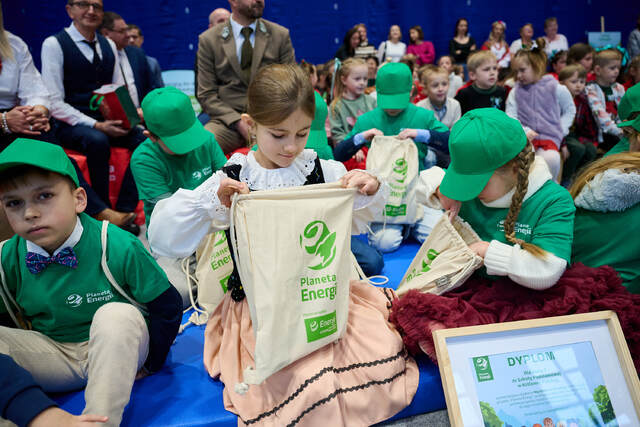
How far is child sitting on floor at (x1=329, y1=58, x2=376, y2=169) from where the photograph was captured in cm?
397

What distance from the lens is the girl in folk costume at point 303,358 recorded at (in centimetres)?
140

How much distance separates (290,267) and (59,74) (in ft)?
9.29

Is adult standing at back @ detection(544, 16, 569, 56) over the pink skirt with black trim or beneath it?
over

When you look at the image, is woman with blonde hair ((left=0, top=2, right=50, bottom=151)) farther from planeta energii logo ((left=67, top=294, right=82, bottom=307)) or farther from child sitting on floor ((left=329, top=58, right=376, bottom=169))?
child sitting on floor ((left=329, top=58, right=376, bottom=169))

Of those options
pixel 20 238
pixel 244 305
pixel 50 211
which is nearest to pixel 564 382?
pixel 244 305

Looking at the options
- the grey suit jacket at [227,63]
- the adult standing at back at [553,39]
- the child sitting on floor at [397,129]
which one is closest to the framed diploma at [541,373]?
the child sitting on floor at [397,129]

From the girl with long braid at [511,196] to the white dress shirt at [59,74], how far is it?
2815mm

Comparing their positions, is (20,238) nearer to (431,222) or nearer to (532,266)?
(532,266)

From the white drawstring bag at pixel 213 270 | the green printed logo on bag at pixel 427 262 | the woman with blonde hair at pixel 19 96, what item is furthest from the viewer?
the woman with blonde hair at pixel 19 96

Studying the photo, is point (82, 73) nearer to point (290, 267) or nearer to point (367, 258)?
point (367, 258)

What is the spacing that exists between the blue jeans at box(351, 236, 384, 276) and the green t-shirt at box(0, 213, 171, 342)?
3.82ft

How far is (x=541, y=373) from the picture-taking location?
1404 millimetres

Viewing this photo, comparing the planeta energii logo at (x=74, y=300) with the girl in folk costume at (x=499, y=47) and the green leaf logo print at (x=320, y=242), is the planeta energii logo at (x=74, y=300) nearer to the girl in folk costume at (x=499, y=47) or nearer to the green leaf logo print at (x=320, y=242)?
the green leaf logo print at (x=320, y=242)

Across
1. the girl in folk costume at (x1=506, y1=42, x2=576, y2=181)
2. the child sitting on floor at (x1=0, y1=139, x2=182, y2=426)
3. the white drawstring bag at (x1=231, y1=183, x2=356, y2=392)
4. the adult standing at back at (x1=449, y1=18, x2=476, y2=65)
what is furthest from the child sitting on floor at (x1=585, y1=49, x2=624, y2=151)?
the child sitting on floor at (x1=0, y1=139, x2=182, y2=426)
